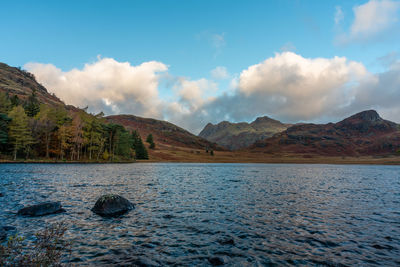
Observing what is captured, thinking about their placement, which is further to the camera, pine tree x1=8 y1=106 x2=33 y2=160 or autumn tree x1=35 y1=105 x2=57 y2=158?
autumn tree x1=35 y1=105 x2=57 y2=158

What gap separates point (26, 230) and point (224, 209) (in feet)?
52.5

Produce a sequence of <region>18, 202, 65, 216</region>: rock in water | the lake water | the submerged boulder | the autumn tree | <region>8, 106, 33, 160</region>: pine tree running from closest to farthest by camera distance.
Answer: the lake water → the submerged boulder → <region>18, 202, 65, 216</region>: rock in water → <region>8, 106, 33, 160</region>: pine tree → the autumn tree

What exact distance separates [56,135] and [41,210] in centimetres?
9227

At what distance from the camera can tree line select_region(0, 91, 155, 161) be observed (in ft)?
272

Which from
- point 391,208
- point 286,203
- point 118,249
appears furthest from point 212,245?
point 391,208

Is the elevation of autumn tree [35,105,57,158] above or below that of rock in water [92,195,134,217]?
above

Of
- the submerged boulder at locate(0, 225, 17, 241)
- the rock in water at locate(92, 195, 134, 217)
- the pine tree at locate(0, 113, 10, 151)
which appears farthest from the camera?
the pine tree at locate(0, 113, 10, 151)

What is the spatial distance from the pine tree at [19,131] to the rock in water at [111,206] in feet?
275

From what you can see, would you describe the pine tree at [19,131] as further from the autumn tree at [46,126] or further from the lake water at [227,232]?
the lake water at [227,232]

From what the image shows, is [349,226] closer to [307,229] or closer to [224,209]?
[307,229]

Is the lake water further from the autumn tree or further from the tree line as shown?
the autumn tree

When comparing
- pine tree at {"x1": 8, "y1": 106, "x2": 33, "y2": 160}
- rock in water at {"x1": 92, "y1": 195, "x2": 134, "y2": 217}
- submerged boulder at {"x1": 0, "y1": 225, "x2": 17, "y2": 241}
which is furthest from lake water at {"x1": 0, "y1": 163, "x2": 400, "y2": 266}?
pine tree at {"x1": 8, "y1": 106, "x2": 33, "y2": 160}

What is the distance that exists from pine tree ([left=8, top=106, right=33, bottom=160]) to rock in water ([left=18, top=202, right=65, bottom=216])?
81.3 metres

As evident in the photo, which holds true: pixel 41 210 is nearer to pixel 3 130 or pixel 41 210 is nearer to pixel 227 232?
pixel 227 232
